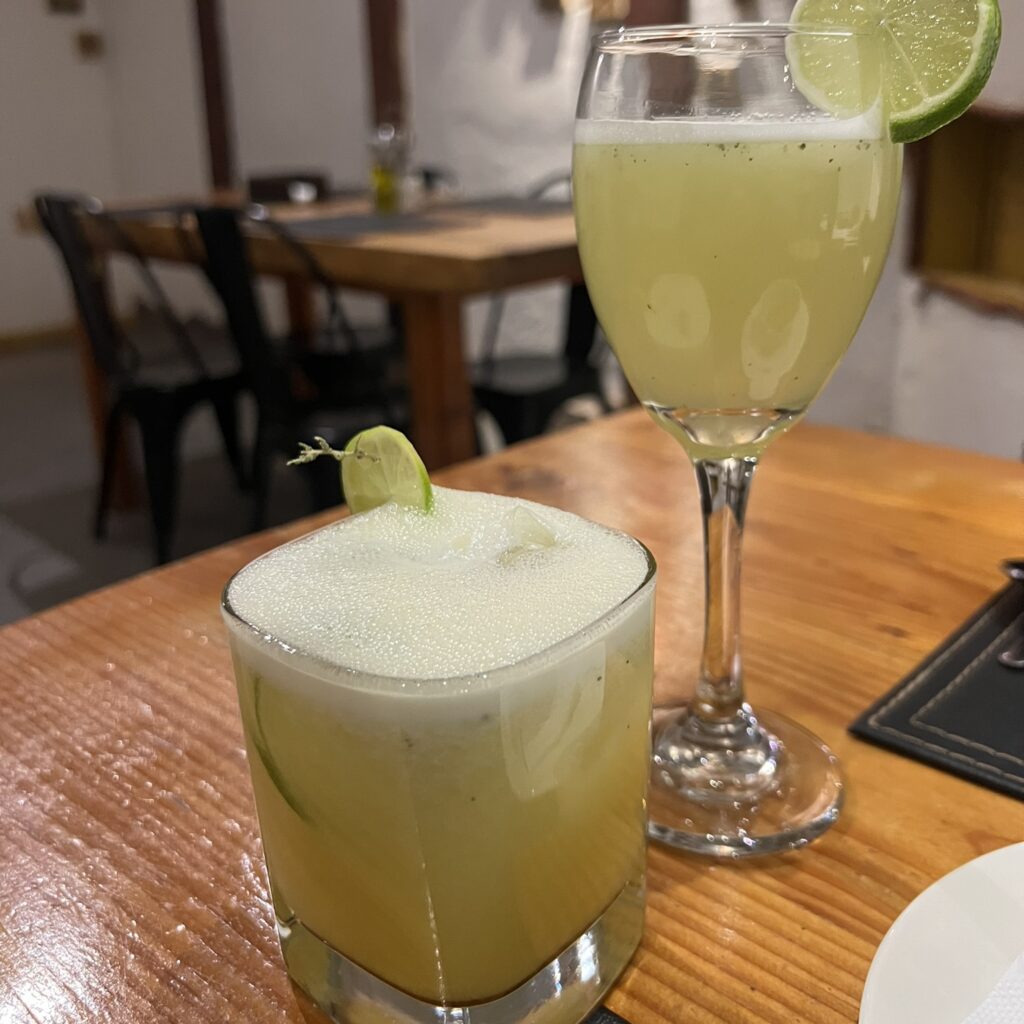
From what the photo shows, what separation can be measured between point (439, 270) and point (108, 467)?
1248 mm

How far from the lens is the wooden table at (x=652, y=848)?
0.35 meters

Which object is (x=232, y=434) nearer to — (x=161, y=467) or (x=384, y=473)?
(x=161, y=467)

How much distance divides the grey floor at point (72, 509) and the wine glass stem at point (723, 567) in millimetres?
2046

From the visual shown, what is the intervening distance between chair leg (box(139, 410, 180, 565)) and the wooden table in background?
1.15 feet

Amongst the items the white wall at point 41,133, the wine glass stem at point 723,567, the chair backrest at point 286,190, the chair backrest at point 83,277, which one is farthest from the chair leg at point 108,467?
the white wall at point 41,133

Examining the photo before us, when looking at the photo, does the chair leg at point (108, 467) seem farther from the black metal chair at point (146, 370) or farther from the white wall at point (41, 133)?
the white wall at point (41, 133)

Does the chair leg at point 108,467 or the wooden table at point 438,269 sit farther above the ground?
the wooden table at point 438,269

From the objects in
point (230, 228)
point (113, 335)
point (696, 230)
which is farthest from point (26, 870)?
point (113, 335)

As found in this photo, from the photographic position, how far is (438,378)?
1.86m

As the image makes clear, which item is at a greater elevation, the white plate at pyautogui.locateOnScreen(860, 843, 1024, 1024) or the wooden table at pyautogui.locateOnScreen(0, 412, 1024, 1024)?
the white plate at pyautogui.locateOnScreen(860, 843, 1024, 1024)

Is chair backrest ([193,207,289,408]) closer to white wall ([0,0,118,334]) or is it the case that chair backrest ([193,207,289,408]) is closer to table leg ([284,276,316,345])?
table leg ([284,276,316,345])

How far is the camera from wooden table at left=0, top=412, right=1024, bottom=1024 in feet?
1.16

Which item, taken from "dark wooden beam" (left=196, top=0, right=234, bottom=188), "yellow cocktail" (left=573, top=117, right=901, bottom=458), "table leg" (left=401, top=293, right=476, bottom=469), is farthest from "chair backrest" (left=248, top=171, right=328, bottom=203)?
"yellow cocktail" (left=573, top=117, right=901, bottom=458)

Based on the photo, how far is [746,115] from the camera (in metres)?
0.40
